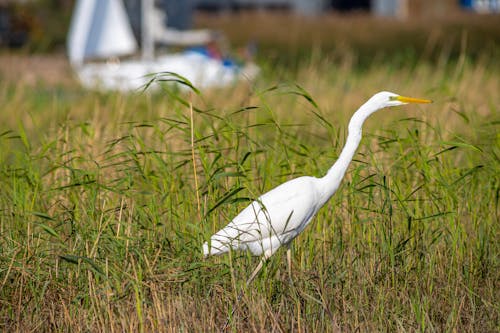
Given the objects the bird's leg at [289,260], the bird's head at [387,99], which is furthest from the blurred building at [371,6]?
the bird's leg at [289,260]

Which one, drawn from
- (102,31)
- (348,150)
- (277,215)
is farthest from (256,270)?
(102,31)

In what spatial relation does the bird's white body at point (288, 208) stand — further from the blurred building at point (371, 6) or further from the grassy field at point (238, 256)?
the blurred building at point (371, 6)

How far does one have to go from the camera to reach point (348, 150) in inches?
143

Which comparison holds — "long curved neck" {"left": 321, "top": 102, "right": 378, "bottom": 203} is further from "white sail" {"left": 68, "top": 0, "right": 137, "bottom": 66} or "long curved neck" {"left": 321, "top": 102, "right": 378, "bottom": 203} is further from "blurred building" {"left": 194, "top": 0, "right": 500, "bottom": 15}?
"blurred building" {"left": 194, "top": 0, "right": 500, "bottom": 15}

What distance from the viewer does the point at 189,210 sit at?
4.17 meters

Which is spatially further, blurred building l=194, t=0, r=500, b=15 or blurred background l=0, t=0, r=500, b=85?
blurred building l=194, t=0, r=500, b=15

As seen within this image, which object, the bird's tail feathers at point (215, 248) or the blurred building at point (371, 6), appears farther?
the blurred building at point (371, 6)

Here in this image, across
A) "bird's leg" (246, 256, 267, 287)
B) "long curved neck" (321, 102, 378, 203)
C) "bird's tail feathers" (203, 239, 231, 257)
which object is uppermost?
"long curved neck" (321, 102, 378, 203)

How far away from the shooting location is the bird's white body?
3639mm

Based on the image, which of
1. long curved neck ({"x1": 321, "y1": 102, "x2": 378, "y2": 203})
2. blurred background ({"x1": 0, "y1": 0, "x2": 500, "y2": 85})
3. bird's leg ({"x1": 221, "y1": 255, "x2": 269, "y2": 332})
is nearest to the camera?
bird's leg ({"x1": 221, "y1": 255, "x2": 269, "y2": 332})

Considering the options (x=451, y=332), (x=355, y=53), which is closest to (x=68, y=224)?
(x=451, y=332)

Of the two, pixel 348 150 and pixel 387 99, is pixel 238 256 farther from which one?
pixel 387 99

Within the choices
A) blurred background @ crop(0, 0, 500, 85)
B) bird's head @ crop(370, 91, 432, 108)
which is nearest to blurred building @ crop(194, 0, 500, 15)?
blurred background @ crop(0, 0, 500, 85)

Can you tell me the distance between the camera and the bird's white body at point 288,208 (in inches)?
143
